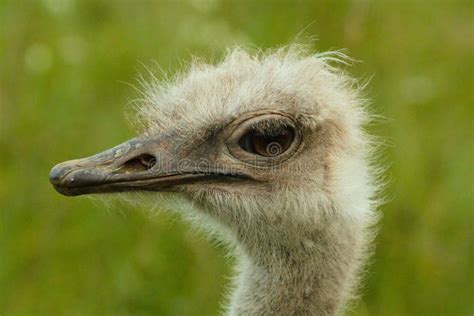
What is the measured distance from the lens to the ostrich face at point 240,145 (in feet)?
15.4

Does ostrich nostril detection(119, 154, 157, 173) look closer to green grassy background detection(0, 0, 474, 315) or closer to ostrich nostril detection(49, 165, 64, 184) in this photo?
ostrich nostril detection(49, 165, 64, 184)

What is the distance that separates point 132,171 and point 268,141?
1.62 ft

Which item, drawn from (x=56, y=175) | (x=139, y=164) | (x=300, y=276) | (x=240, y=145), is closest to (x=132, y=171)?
(x=139, y=164)

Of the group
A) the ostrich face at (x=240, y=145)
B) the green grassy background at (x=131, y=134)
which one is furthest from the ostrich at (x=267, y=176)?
the green grassy background at (x=131, y=134)

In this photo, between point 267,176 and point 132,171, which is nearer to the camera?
point 132,171

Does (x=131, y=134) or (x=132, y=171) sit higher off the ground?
(x=131, y=134)

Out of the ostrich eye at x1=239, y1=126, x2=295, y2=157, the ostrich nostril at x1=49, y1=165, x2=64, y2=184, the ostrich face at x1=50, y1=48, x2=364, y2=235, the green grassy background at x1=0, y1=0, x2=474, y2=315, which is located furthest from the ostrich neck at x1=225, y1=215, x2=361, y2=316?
the green grassy background at x1=0, y1=0, x2=474, y2=315

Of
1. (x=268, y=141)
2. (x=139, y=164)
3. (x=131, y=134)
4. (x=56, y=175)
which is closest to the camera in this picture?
(x=56, y=175)

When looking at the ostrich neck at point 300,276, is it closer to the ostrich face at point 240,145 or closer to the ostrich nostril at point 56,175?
the ostrich face at point 240,145

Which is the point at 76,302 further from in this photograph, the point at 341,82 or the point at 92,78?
the point at 341,82

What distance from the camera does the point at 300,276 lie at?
4.82m

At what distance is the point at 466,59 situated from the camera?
Answer: 24.8ft

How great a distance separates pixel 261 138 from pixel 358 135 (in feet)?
1.53

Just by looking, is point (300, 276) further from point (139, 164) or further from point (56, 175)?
point (56, 175)
